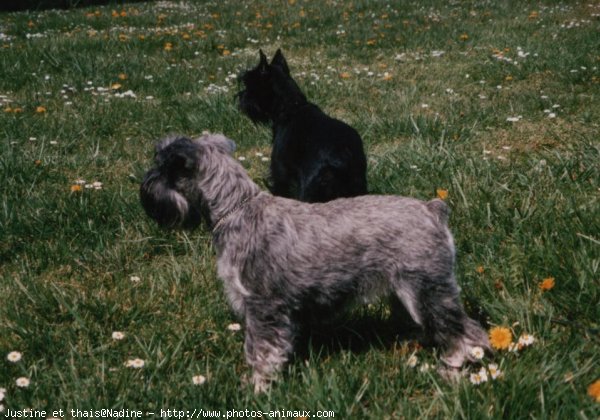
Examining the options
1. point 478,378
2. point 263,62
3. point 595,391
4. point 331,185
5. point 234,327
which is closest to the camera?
point 595,391

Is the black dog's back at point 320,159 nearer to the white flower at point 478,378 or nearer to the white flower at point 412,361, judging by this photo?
the white flower at point 412,361

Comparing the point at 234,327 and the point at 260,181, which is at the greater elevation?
the point at 234,327

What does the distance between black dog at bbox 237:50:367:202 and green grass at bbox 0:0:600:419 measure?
0.52m

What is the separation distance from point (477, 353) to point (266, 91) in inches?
150

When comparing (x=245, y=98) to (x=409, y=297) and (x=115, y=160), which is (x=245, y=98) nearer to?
(x=115, y=160)

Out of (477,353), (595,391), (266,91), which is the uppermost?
(266,91)

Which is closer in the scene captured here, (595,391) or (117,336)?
(595,391)

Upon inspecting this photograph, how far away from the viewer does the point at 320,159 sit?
15.4 ft

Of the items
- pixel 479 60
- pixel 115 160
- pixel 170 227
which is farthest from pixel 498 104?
pixel 170 227

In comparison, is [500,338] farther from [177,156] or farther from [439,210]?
[177,156]

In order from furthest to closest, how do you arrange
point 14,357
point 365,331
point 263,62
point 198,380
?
point 263,62 < point 365,331 < point 14,357 < point 198,380

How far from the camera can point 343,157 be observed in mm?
4605

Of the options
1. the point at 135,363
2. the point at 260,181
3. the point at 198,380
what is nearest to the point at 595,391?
the point at 198,380

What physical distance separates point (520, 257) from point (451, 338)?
909 mm
